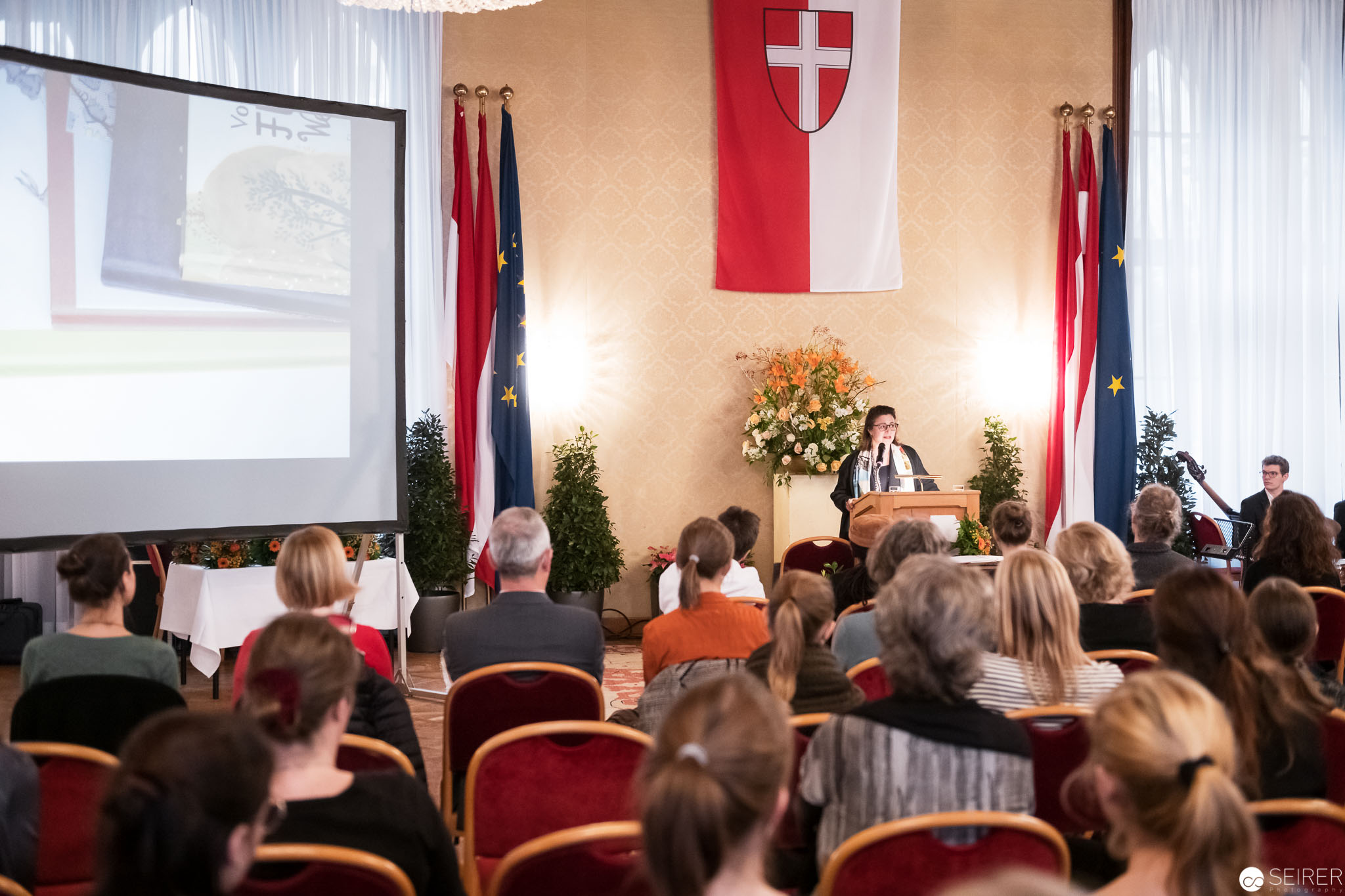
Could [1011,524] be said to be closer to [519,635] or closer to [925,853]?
[519,635]

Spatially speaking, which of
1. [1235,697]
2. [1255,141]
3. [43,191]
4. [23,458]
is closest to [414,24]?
[43,191]

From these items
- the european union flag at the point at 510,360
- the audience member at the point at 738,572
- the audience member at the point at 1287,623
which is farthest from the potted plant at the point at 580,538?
the audience member at the point at 1287,623

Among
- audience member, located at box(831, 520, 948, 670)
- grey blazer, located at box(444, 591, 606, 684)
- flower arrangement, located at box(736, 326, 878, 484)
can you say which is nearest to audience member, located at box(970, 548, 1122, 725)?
audience member, located at box(831, 520, 948, 670)

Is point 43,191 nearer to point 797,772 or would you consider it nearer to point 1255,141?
point 797,772

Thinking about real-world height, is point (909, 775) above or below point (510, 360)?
below

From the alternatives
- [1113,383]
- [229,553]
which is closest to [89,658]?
[229,553]

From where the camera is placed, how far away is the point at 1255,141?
8.90 metres

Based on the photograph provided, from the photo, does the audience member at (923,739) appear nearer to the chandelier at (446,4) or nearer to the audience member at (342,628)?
the audience member at (342,628)

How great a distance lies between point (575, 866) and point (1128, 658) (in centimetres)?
199

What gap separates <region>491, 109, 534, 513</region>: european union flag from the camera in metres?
7.84

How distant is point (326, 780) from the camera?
1.74 meters

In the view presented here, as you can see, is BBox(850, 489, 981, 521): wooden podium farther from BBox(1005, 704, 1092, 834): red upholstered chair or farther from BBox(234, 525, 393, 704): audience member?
BBox(234, 525, 393, 704): audience member

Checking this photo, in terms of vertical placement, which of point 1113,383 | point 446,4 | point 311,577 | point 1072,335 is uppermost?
point 446,4

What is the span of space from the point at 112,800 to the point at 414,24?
773 centimetres
